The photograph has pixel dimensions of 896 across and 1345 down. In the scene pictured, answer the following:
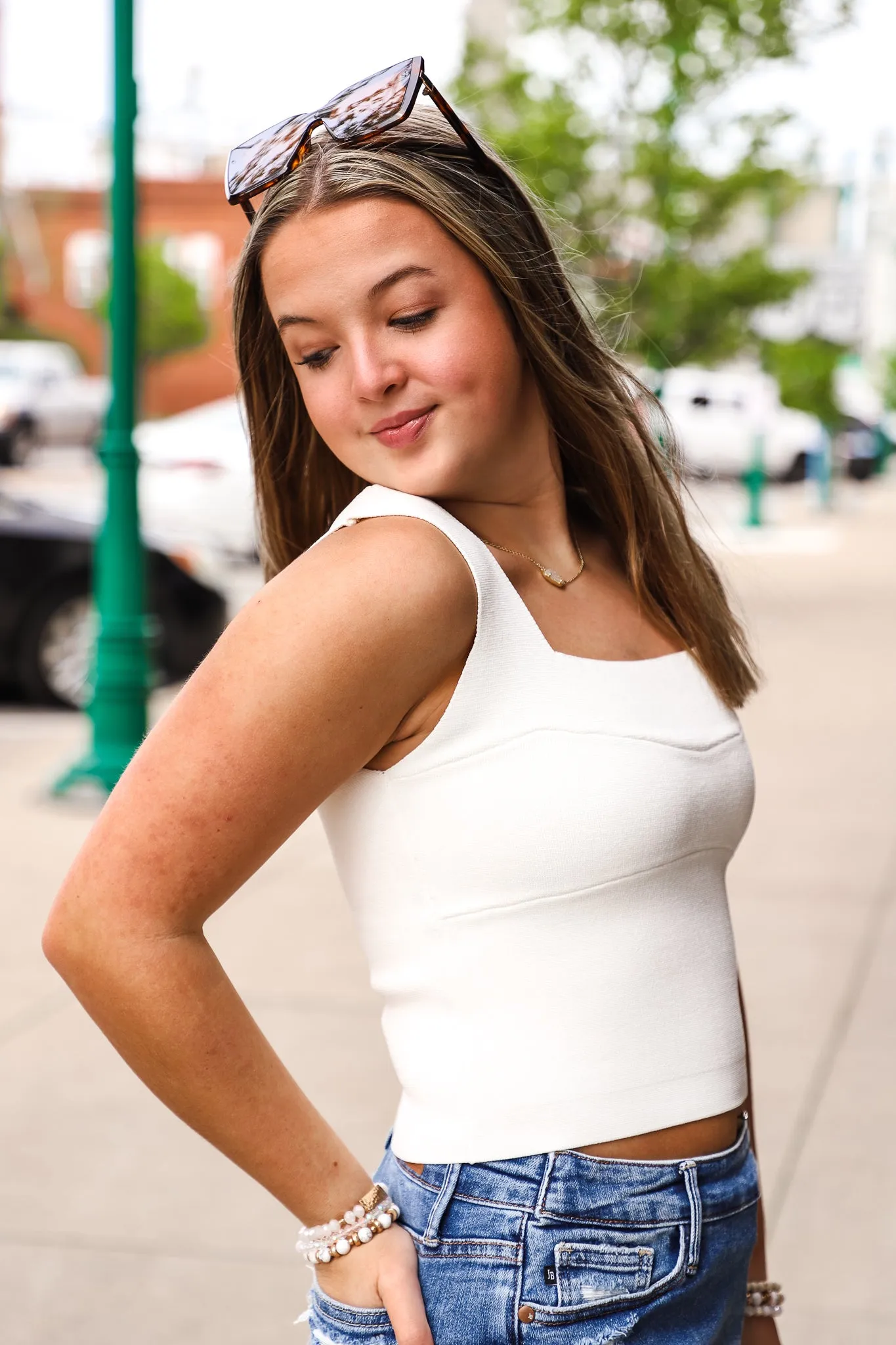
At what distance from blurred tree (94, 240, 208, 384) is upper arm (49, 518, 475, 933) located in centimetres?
3887

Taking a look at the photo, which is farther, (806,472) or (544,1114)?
(806,472)

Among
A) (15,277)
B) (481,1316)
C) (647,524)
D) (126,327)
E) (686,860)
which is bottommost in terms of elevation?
(481,1316)

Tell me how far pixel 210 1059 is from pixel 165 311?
4001 cm

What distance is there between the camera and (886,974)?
5109mm

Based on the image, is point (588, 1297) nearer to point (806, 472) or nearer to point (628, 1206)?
point (628, 1206)

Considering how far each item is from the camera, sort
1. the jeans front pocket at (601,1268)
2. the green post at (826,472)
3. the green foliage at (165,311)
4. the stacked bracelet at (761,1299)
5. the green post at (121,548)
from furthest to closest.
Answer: the green foliage at (165,311) → the green post at (826,472) → the green post at (121,548) → the stacked bracelet at (761,1299) → the jeans front pocket at (601,1268)

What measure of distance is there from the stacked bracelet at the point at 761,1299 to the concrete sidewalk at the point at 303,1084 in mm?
989

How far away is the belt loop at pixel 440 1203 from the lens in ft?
4.74

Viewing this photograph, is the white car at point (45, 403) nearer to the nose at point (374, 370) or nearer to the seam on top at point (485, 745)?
the nose at point (374, 370)

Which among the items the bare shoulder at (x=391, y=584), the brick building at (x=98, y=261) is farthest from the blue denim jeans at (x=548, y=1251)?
the brick building at (x=98, y=261)

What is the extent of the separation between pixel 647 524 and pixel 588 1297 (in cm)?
87

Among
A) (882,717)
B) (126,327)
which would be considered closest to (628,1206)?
(126,327)

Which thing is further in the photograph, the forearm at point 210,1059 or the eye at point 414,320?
the eye at point 414,320

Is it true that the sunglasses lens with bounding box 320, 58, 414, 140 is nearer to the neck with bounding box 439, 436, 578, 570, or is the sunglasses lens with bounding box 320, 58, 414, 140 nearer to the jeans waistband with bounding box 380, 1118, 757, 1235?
the neck with bounding box 439, 436, 578, 570
